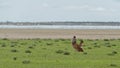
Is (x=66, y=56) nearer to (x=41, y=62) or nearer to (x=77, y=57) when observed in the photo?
(x=77, y=57)

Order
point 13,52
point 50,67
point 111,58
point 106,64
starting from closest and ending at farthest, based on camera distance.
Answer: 1. point 50,67
2. point 106,64
3. point 111,58
4. point 13,52

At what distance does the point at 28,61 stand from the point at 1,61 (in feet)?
4.55

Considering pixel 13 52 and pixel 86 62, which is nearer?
pixel 86 62

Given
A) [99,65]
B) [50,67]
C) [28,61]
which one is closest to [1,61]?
[28,61]

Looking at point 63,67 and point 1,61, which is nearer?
point 63,67

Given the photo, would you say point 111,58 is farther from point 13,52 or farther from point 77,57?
point 13,52

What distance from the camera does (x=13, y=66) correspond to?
1984cm

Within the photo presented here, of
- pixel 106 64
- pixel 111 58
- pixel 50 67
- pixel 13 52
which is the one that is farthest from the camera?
pixel 13 52

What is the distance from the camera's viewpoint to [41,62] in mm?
21672

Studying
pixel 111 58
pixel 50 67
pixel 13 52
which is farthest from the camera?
pixel 13 52

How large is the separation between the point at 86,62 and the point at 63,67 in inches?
89.7

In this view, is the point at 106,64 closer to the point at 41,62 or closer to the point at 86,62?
the point at 86,62

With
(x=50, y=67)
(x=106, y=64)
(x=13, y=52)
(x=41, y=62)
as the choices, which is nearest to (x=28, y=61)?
(x=41, y=62)

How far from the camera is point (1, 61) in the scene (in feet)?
71.8
